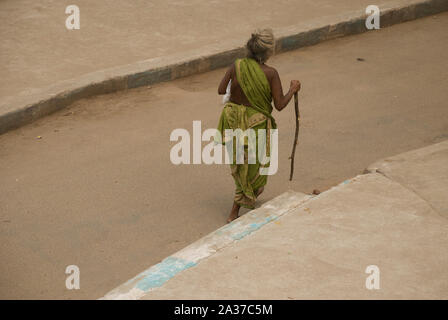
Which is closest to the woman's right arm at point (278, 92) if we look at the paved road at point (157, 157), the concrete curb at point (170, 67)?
the paved road at point (157, 157)

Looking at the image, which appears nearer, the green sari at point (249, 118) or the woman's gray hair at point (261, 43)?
the woman's gray hair at point (261, 43)

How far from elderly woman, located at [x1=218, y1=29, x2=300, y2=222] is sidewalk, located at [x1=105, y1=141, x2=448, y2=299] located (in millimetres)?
311

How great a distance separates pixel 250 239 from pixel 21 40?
590 centimetres

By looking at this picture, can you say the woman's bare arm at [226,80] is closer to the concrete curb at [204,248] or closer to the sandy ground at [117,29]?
the concrete curb at [204,248]

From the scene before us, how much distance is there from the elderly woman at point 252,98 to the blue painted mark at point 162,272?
123 cm

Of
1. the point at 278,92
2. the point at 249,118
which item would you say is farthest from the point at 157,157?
the point at 278,92

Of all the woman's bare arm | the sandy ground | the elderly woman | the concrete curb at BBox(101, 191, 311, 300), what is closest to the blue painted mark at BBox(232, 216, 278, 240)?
the concrete curb at BBox(101, 191, 311, 300)

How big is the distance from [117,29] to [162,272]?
20.3 feet

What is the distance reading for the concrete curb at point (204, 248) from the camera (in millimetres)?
5016

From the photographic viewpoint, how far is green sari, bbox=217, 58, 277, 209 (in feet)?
19.7

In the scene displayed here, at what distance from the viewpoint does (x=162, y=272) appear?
17.2 ft

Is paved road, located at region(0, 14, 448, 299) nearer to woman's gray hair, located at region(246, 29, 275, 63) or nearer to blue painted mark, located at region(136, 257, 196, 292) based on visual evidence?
blue painted mark, located at region(136, 257, 196, 292)

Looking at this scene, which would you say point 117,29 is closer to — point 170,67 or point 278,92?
point 170,67
